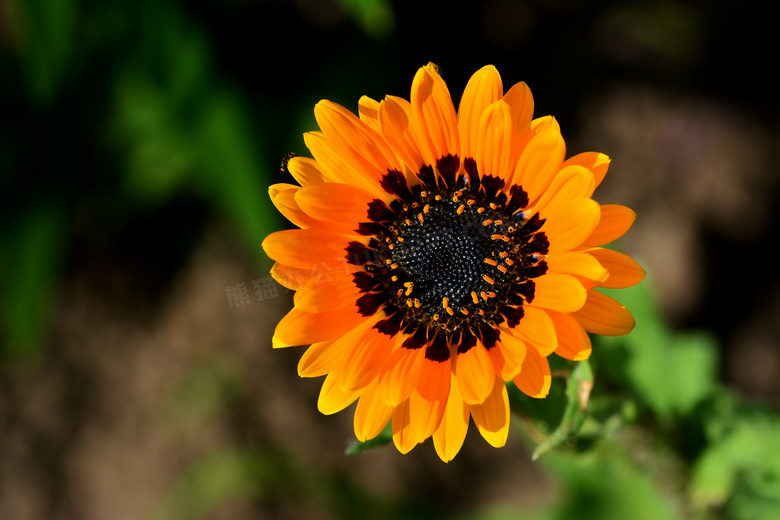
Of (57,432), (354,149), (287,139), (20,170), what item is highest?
(20,170)

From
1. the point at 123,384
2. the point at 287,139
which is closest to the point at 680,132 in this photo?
the point at 287,139

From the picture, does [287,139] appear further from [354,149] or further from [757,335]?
[757,335]

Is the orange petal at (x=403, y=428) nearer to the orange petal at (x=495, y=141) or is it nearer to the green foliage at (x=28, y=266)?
the orange petal at (x=495, y=141)

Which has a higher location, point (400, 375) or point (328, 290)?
point (328, 290)

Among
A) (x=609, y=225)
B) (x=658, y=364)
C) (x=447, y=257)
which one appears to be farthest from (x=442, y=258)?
(x=658, y=364)

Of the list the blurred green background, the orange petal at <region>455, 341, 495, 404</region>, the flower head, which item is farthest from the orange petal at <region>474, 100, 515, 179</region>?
the blurred green background

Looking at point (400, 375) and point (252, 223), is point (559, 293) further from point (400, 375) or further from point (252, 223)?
point (252, 223)
